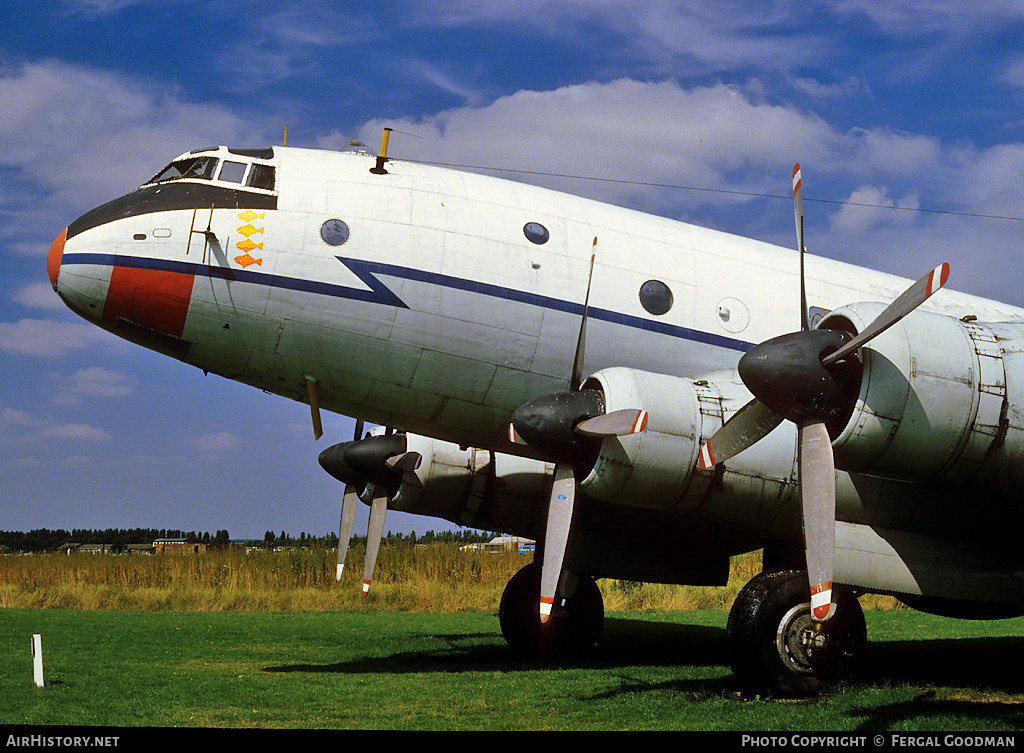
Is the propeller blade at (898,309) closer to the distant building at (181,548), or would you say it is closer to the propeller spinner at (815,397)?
the propeller spinner at (815,397)

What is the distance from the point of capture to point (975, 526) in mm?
10445

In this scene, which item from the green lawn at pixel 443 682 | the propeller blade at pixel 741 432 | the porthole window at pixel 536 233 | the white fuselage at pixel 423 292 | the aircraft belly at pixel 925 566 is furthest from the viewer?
the porthole window at pixel 536 233

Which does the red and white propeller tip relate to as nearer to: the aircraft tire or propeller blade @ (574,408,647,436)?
the aircraft tire

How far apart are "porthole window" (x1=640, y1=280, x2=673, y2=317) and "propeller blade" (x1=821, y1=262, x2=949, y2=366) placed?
3.85 meters

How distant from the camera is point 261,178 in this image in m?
12.0

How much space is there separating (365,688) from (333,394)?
3542 millimetres

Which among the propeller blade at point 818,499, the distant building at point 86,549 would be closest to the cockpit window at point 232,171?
the propeller blade at point 818,499

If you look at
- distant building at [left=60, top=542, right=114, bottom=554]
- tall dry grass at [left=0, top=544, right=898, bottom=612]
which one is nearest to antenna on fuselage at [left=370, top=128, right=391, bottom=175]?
tall dry grass at [left=0, top=544, right=898, bottom=612]

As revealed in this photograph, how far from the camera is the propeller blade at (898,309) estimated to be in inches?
322

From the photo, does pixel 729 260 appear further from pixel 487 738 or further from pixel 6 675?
pixel 6 675

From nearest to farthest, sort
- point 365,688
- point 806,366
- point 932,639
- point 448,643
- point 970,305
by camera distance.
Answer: point 806,366 → point 365,688 → point 970,305 → point 448,643 → point 932,639

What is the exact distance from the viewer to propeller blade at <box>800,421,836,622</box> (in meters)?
8.82

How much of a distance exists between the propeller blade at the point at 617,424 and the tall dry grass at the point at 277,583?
1706cm

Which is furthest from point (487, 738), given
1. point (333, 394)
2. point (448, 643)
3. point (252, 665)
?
point (448, 643)
